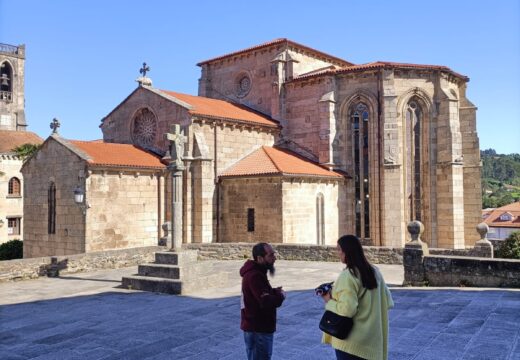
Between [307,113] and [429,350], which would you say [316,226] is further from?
[429,350]

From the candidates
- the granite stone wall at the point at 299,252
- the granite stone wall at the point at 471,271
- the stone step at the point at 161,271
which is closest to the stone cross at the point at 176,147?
the stone step at the point at 161,271

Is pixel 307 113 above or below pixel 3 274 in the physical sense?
above

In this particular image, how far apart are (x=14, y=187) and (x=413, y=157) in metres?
32.6

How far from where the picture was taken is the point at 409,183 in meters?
22.0

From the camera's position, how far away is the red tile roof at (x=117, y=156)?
753 inches

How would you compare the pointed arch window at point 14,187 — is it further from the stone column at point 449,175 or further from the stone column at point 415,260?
the stone column at point 415,260

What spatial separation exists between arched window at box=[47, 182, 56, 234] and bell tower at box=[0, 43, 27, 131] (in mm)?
39393

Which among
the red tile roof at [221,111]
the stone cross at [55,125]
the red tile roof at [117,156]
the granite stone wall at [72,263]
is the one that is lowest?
the granite stone wall at [72,263]

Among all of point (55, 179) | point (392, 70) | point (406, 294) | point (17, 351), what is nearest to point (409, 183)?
point (392, 70)

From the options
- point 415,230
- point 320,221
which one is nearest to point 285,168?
point 320,221

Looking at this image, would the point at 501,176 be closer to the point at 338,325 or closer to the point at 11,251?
the point at 11,251

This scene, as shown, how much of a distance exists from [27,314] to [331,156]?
54.4 feet

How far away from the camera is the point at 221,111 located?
2244 cm

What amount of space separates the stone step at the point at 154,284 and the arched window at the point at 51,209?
34.3ft
